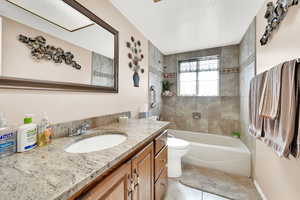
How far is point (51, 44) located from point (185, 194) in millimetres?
2033

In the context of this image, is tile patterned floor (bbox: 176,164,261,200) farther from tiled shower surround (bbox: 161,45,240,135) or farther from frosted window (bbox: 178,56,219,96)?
frosted window (bbox: 178,56,219,96)

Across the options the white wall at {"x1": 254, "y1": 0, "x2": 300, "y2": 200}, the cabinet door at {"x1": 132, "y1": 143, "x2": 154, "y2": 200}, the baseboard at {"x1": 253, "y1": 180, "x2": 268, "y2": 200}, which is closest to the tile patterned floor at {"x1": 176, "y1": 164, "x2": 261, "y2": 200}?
the baseboard at {"x1": 253, "y1": 180, "x2": 268, "y2": 200}

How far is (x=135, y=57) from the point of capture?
1.84 metres

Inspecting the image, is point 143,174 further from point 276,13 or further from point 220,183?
point 276,13

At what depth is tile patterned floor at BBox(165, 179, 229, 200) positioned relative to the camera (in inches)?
54.8

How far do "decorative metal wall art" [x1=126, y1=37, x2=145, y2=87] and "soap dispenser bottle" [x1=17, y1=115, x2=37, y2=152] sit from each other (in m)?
1.28

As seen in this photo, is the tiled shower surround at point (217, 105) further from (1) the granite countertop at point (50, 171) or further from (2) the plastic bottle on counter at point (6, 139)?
(2) the plastic bottle on counter at point (6, 139)

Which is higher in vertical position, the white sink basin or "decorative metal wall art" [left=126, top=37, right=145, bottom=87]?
"decorative metal wall art" [left=126, top=37, right=145, bottom=87]

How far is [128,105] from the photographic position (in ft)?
5.56

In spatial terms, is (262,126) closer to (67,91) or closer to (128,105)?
(128,105)

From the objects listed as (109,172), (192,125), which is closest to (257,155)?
(192,125)

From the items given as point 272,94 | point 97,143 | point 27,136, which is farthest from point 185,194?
point 27,136

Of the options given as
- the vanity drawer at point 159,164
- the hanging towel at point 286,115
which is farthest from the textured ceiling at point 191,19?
the vanity drawer at point 159,164

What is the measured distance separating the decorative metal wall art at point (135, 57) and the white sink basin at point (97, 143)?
998 millimetres
